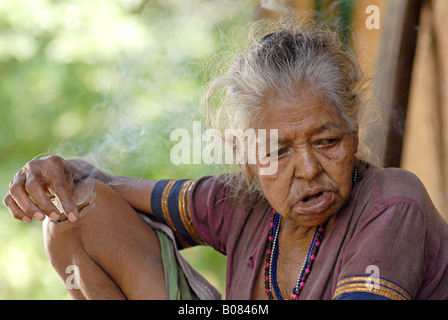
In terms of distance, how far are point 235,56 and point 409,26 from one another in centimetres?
120

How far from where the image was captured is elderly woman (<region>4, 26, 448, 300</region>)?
1752mm

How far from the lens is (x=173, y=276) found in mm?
2391

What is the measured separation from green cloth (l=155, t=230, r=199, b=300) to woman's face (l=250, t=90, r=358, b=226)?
0.73 metres

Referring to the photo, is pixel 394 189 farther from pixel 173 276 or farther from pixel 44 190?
pixel 44 190

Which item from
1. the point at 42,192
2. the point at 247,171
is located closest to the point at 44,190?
the point at 42,192

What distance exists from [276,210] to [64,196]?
0.86 meters

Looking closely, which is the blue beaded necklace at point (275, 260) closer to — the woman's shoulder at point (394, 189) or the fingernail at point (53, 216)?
the woman's shoulder at point (394, 189)

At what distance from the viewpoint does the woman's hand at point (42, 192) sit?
7.00 ft

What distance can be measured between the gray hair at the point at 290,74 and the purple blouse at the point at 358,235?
312 millimetres

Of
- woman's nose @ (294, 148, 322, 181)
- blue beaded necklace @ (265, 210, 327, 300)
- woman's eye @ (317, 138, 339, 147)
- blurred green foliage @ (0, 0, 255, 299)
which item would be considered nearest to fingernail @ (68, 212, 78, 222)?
blurred green foliage @ (0, 0, 255, 299)

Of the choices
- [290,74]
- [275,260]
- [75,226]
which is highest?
[290,74]

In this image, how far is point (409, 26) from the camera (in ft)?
9.50

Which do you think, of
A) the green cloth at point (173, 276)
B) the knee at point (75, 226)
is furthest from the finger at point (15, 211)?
the green cloth at point (173, 276)
